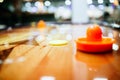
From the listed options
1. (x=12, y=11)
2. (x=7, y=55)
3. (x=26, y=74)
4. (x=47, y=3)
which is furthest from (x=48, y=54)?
(x=47, y=3)

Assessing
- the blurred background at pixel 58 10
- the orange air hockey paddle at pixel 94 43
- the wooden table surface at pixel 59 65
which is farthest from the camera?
the blurred background at pixel 58 10

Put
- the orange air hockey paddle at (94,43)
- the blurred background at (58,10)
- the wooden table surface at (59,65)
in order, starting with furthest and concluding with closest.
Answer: the blurred background at (58,10) < the orange air hockey paddle at (94,43) < the wooden table surface at (59,65)

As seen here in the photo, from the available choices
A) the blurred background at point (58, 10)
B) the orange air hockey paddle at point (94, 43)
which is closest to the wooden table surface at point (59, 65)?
the orange air hockey paddle at point (94, 43)

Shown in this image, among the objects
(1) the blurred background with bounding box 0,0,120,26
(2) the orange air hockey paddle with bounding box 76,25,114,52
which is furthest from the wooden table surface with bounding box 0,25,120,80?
(1) the blurred background with bounding box 0,0,120,26

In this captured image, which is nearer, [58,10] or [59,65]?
[59,65]

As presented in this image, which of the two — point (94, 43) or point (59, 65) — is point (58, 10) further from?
point (59, 65)

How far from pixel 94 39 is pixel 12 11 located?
2044 mm

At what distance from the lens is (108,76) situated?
61cm

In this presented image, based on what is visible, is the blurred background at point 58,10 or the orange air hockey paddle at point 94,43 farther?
Result: the blurred background at point 58,10

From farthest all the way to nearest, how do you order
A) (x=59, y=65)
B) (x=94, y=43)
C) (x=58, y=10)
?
1. (x=58, y=10)
2. (x=94, y=43)
3. (x=59, y=65)

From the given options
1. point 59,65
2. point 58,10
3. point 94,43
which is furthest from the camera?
point 58,10

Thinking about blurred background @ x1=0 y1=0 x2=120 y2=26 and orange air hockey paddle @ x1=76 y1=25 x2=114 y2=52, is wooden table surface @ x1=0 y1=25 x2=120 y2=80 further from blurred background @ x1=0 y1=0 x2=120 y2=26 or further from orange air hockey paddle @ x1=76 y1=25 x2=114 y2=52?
blurred background @ x1=0 y1=0 x2=120 y2=26

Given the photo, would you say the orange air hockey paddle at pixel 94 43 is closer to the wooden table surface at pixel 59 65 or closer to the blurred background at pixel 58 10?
the wooden table surface at pixel 59 65

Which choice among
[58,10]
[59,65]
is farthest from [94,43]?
[58,10]
